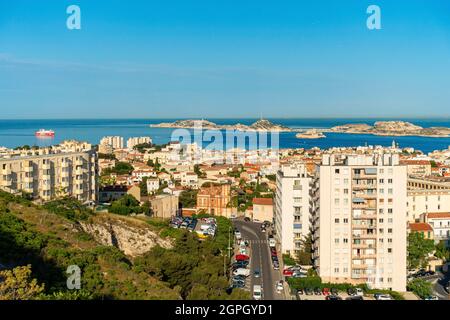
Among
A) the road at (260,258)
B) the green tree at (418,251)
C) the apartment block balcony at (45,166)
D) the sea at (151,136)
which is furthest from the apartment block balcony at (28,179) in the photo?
the sea at (151,136)

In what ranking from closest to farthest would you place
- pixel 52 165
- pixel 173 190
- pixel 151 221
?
pixel 151 221
pixel 52 165
pixel 173 190

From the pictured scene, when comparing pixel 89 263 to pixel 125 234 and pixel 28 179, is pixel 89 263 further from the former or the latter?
pixel 28 179

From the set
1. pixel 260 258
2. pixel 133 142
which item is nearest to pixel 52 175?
pixel 260 258

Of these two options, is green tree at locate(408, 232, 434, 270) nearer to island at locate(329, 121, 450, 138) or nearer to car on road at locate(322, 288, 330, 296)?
car on road at locate(322, 288, 330, 296)

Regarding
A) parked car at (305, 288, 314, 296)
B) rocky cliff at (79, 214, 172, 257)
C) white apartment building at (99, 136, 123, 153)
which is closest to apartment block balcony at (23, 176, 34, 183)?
rocky cliff at (79, 214, 172, 257)
